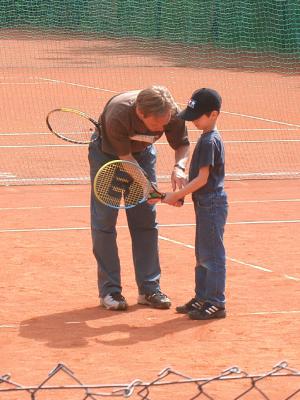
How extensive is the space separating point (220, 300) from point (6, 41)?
72.8 feet

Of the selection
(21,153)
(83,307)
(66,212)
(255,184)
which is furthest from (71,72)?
(83,307)

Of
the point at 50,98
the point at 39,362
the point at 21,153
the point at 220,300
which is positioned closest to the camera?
the point at 39,362

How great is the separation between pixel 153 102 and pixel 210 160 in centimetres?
56

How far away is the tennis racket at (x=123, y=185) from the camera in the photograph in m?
7.63

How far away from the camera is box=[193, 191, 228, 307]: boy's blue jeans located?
7.80 m

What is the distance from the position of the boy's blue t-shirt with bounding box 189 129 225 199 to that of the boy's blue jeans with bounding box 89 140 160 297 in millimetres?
470

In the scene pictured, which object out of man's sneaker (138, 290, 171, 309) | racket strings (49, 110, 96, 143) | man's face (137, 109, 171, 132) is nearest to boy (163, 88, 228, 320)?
man's face (137, 109, 171, 132)

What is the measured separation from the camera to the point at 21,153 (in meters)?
17.1

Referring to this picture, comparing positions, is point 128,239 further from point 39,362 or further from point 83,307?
point 39,362

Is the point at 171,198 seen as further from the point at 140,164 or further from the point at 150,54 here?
the point at 150,54

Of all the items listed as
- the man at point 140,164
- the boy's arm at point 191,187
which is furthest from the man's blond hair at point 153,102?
the boy's arm at point 191,187

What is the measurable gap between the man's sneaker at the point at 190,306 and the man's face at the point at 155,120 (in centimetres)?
124

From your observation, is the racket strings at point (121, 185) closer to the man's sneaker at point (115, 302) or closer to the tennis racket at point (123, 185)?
the tennis racket at point (123, 185)

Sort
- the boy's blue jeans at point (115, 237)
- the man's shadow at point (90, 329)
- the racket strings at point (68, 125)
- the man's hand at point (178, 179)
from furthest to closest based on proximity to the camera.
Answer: the racket strings at point (68, 125)
the boy's blue jeans at point (115, 237)
the man's hand at point (178, 179)
the man's shadow at point (90, 329)
